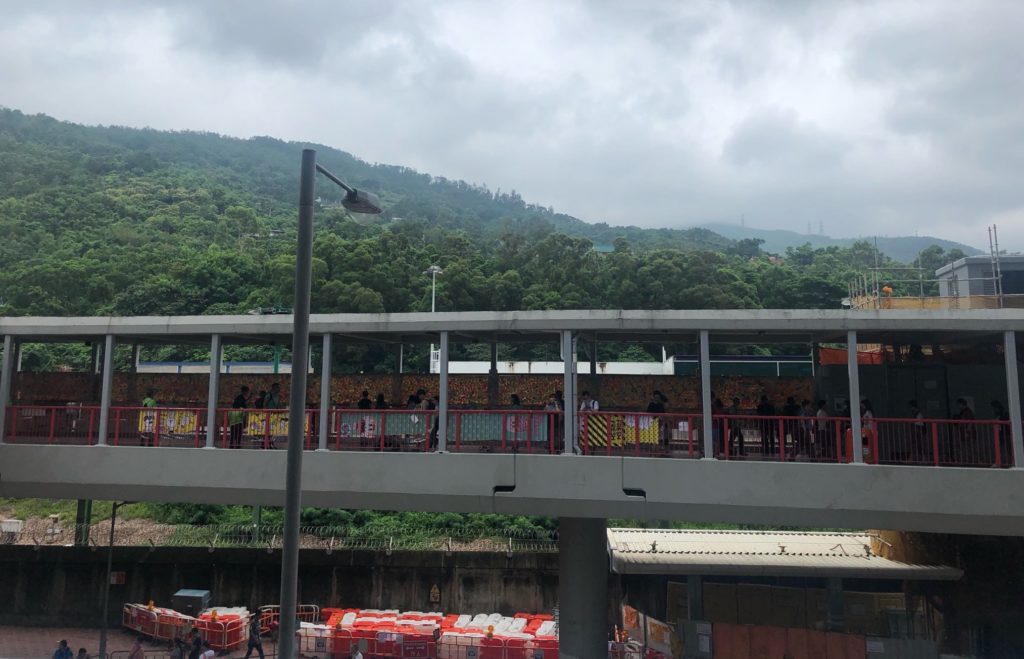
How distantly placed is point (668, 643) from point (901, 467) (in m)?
7.31

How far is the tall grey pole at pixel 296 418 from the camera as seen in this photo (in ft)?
21.3

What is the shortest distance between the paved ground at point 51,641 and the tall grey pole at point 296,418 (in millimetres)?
15274

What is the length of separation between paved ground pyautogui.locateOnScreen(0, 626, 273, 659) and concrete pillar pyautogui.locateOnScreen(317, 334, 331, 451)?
1034cm

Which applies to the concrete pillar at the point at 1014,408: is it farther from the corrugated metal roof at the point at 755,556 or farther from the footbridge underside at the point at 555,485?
the corrugated metal roof at the point at 755,556

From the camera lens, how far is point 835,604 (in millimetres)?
15602

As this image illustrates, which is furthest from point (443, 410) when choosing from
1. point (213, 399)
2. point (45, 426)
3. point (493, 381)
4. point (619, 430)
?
point (45, 426)

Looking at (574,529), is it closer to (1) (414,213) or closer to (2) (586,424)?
(2) (586,424)

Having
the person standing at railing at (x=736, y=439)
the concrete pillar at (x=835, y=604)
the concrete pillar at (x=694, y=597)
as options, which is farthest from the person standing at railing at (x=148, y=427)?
the concrete pillar at (x=835, y=604)

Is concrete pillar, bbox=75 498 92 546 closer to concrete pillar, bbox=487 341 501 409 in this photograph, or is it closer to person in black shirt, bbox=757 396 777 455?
concrete pillar, bbox=487 341 501 409

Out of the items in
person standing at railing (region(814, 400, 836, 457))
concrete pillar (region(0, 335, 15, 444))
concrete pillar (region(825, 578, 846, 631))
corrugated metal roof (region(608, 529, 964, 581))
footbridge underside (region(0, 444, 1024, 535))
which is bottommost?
concrete pillar (region(825, 578, 846, 631))

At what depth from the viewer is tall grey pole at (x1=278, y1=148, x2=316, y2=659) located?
6484mm

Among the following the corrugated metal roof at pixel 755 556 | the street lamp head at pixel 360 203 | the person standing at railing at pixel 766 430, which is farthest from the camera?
the corrugated metal roof at pixel 755 556

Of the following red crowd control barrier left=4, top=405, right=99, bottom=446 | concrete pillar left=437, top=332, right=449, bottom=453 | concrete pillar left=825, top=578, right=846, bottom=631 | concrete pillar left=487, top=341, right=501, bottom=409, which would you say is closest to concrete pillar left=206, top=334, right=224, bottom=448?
red crowd control barrier left=4, top=405, right=99, bottom=446

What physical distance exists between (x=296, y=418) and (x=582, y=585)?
8325mm
